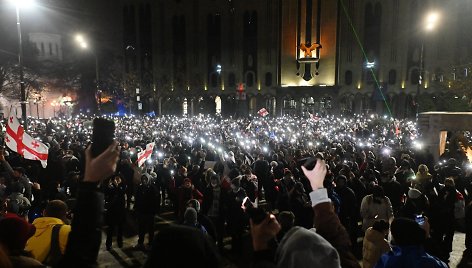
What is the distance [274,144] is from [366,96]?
3343 cm

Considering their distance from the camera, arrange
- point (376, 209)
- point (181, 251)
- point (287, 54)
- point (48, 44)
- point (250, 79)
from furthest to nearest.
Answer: point (48, 44) → point (250, 79) → point (287, 54) → point (376, 209) → point (181, 251)

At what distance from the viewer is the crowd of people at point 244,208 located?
1.89 m

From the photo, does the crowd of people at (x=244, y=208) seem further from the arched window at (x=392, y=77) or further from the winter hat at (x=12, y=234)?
the arched window at (x=392, y=77)

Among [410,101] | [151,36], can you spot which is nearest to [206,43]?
[151,36]

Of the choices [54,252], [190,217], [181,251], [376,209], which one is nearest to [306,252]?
[181,251]

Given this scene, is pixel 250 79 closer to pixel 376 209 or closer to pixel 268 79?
pixel 268 79

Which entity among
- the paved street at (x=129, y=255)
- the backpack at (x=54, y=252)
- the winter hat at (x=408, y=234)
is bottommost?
the paved street at (x=129, y=255)

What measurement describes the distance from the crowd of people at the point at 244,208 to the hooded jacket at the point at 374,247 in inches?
0.5

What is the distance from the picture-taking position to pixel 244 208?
7.73 meters

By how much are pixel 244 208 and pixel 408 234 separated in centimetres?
470

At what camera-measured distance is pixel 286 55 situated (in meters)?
47.7

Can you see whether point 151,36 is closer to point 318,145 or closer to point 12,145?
point 318,145

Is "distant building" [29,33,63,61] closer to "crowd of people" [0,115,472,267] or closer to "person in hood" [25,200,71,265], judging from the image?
"crowd of people" [0,115,472,267]

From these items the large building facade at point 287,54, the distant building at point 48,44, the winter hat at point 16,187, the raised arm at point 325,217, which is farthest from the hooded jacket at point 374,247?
the distant building at point 48,44
